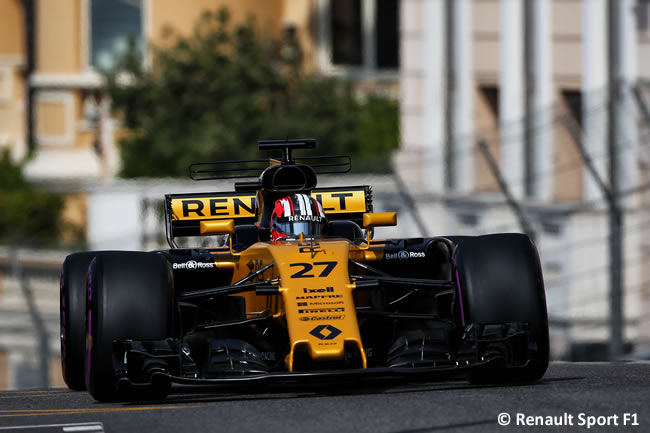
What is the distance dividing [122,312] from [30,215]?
19314 millimetres

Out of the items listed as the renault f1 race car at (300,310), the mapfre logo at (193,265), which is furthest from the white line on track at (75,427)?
the mapfre logo at (193,265)

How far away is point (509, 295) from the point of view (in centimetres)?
892

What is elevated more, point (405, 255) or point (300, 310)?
point (405, 255)

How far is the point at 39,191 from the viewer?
28.8 m

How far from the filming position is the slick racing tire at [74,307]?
9.78m

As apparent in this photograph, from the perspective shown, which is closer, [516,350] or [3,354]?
[516,350]

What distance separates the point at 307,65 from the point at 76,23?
180 inches

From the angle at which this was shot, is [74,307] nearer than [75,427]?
No

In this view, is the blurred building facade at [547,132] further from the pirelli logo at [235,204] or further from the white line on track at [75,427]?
the white line on track at [75,427]

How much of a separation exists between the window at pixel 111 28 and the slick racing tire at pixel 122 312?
942 inches

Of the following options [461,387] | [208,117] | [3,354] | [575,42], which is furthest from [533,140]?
[208,117]

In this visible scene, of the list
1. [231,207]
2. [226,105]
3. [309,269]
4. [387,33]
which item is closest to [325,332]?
[309,269]

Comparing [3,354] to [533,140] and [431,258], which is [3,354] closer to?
[533,140]

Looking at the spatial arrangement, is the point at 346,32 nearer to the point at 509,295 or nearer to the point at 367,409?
the point at 509,295
